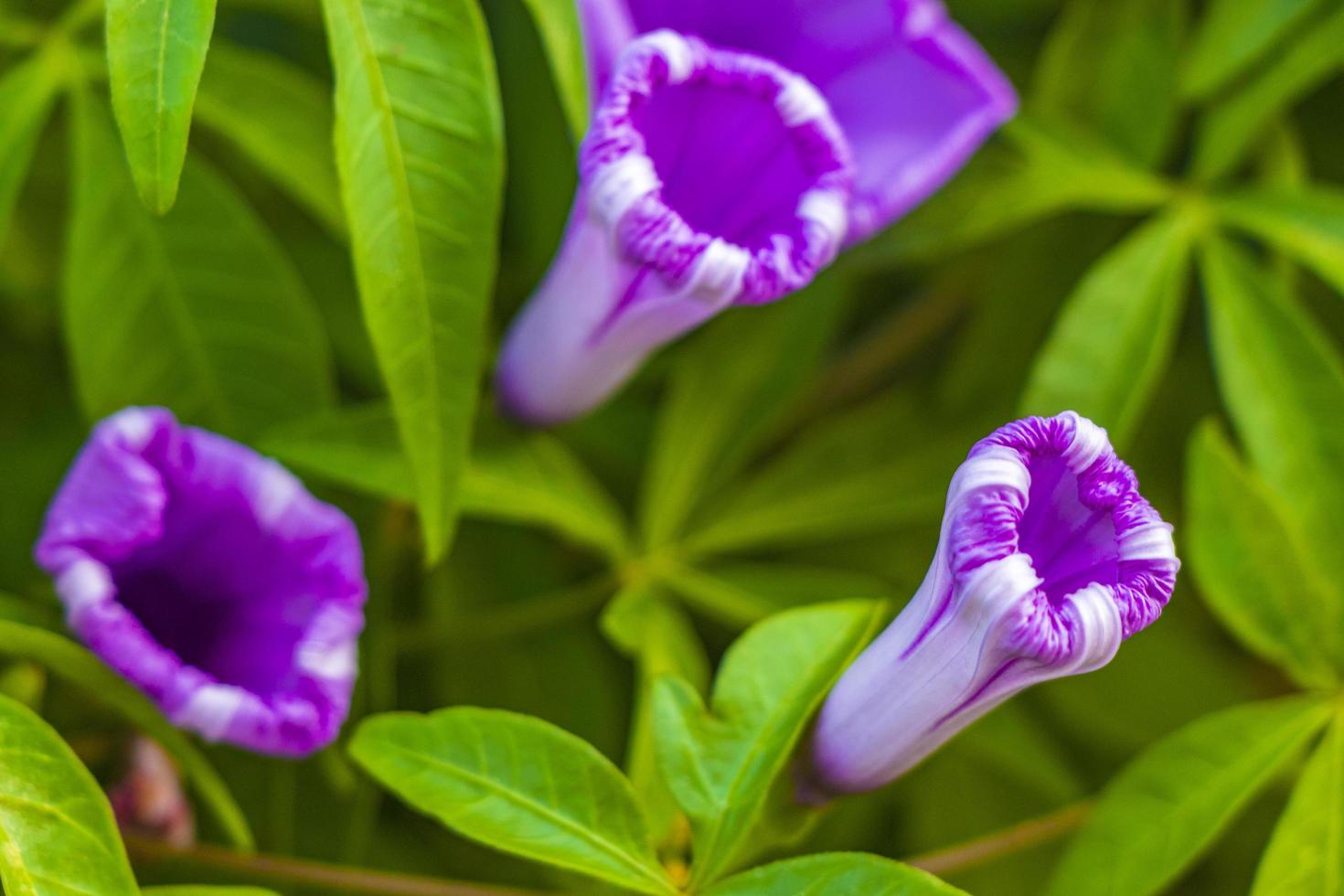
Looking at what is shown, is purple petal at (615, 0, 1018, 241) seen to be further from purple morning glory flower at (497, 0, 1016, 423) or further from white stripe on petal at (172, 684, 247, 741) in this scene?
white stripe on petal at (172, 684, 247, 741)

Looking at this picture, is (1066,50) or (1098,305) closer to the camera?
(1098,305)

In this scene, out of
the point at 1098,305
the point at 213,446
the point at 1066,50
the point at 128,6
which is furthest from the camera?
the point at 1066,50

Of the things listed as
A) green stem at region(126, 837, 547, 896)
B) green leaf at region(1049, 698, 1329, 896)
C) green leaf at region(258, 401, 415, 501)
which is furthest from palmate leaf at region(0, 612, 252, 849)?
green leaf at region(1049, 698, 1329, 896)

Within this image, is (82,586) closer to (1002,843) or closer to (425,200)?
(425,200)

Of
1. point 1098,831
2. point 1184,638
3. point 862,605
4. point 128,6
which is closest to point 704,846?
point 862,605

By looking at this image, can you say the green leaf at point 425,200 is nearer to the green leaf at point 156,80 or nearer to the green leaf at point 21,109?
the green leaf at point 156,80

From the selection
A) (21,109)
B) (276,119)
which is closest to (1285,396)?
(276,119)

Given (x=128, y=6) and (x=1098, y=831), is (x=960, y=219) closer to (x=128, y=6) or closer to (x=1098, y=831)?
(x=1098, y=831)

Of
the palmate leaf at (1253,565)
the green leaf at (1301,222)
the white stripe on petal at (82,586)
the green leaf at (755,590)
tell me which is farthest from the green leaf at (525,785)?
the green leaf at (1301,222)
